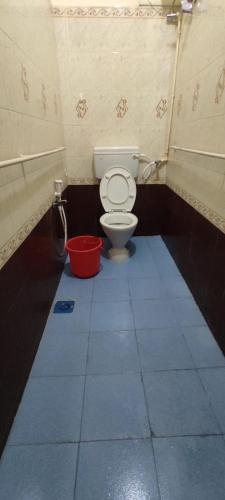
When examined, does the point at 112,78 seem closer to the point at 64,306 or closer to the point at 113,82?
the point at 113,82

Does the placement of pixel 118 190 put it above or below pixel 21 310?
above

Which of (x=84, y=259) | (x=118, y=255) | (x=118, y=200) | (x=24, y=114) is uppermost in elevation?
(x=24, y=114)

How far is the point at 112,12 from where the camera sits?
5.78ft

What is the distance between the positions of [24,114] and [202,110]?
1.03 m

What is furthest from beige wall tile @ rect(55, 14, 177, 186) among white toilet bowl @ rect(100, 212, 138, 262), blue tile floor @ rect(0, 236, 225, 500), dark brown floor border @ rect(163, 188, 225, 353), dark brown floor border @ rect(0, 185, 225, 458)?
blue tile floor @ rect(0, 236, 225, 500)

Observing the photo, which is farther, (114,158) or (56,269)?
(114,158)

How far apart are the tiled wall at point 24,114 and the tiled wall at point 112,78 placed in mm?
243

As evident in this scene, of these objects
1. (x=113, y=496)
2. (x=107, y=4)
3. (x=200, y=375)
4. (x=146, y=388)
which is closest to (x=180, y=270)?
(x=200, y=375)

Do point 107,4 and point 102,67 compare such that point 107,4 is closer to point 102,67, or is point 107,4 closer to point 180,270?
point 102,67

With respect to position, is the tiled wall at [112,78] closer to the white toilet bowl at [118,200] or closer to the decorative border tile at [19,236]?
the white toilet bowl at [118,200]

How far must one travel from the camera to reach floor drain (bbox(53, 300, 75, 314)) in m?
1.52

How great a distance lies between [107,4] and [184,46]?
2.13 ft

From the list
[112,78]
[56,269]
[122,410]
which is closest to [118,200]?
[56,269]

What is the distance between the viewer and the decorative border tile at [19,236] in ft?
2.75
